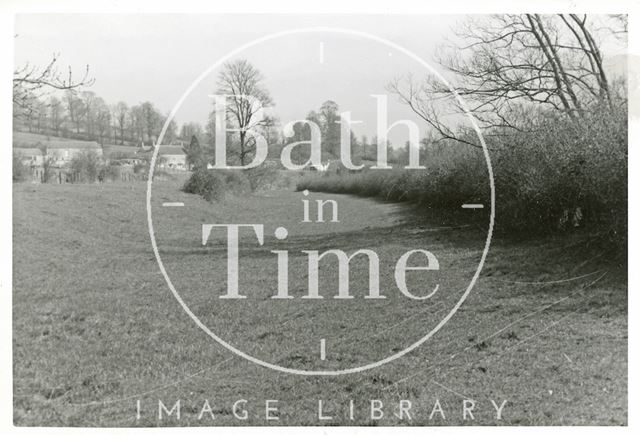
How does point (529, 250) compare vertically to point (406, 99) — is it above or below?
below

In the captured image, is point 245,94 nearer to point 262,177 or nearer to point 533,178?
point 262,177

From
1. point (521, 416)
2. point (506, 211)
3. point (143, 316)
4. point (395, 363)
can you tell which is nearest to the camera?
point (521, 416)

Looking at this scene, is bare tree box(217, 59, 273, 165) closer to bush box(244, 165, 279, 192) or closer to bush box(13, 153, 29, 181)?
bush box(244, 165, 279, 192)

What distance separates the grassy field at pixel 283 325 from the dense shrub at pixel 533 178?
0.77 ft

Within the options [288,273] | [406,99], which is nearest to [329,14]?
[406,99]

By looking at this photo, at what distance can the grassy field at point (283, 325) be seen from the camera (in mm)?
4203

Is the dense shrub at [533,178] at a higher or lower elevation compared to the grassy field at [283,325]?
higher

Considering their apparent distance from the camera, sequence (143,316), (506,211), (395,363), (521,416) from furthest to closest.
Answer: (506,211)
(143,316)
(395,363)
(521,416)

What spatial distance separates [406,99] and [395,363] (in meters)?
2.29

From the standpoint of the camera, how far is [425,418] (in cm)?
416

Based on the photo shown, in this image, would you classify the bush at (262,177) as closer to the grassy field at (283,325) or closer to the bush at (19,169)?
the grassy field at (283,325)

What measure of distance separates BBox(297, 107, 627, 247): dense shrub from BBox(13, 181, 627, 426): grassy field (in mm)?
235

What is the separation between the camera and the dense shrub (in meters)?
4.74

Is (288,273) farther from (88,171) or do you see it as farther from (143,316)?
(88,171)
